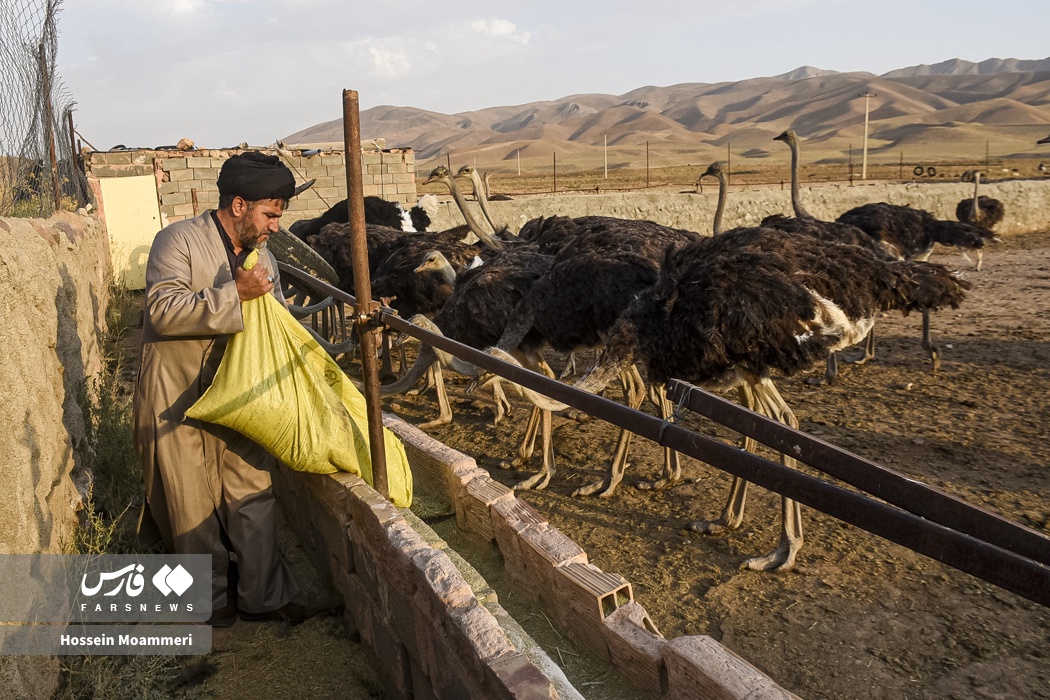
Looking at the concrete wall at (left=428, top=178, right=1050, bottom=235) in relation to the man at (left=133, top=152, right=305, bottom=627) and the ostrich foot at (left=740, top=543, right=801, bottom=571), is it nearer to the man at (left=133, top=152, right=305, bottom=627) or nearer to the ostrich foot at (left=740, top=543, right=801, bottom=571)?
the ostrich foot at (left=740, top=543, right=801, bottom=571)

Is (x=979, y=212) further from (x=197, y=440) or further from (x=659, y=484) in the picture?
(x=197, y=440)

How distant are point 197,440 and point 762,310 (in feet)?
8.38

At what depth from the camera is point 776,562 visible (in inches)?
162

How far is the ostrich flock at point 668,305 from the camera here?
3.97m

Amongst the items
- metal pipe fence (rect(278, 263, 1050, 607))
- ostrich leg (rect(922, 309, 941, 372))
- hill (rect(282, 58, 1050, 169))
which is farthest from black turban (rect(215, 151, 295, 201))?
hill (rect(282, 58, 1050, 169))

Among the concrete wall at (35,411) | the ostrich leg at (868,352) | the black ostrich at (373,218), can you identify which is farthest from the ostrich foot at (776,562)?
the black ostrich at (373,218)

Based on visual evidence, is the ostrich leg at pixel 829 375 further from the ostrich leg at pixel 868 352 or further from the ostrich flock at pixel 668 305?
the ostrich leg at pixel 868 352

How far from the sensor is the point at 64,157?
8.80 metres

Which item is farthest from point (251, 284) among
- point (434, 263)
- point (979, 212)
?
point (979, 212)

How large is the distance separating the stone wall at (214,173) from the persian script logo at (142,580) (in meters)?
8.85

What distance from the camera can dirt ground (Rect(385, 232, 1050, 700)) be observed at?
10.8 ft

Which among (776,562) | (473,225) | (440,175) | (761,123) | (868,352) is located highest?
(761,123)

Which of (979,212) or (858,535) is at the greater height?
(979,212)

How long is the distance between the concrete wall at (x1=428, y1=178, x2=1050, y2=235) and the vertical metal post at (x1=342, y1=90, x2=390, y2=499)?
32.0 ft
